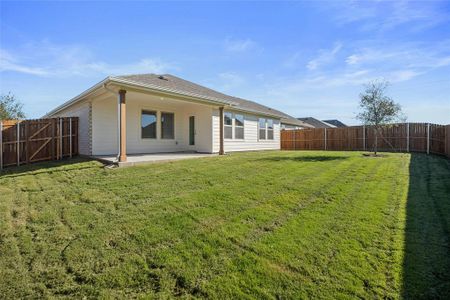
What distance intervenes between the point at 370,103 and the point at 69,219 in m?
15.3

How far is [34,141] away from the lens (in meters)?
10.2

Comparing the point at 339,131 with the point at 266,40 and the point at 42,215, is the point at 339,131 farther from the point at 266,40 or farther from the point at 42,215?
the point at 42,215

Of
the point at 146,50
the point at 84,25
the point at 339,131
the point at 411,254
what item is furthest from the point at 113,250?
the point at 339,131

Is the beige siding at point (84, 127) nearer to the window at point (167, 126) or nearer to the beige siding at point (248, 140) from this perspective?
the window at point (167, 126)

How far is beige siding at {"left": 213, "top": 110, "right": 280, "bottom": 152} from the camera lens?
43.8ft

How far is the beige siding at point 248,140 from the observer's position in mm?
13336

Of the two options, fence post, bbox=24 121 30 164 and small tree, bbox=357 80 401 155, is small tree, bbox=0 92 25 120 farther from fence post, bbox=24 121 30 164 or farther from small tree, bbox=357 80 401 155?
small tree, bbox=357 80 401 155

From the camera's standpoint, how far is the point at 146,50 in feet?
38.8

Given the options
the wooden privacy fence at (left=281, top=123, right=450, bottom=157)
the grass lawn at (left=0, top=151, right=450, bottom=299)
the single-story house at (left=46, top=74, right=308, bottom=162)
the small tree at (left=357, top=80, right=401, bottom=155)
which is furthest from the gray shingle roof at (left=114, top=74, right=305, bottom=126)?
the wooden privacy fence at (left=281, top=123, right=450, bottom=157)

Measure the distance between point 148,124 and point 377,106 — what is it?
12.7 meters

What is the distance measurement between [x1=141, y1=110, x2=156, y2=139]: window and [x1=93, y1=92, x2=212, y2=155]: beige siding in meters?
0.18

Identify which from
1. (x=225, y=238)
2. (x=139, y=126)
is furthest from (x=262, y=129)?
(x=225, y=238)

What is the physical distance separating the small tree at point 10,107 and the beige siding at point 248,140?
80.5 ft

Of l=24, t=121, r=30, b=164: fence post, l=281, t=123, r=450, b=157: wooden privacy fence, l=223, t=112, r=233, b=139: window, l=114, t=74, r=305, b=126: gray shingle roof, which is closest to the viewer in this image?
l=114, t=74, r=305, b=126: gray shingle roof
